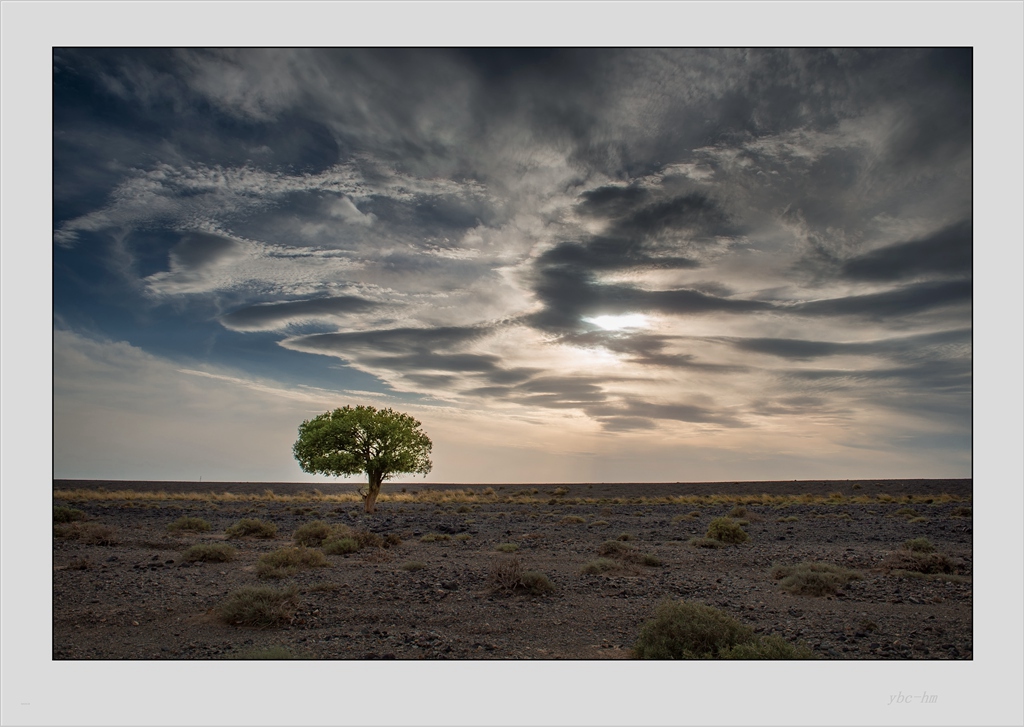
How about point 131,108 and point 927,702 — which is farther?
point 131,108

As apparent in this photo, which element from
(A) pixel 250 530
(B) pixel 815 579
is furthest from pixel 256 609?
(A) pixel 250 530

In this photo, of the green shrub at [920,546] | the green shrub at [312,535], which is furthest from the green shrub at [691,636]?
the green shrub at [312,535]

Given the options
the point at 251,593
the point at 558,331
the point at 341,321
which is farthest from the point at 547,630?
the point at 341,321

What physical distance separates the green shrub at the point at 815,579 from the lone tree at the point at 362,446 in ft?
81.6

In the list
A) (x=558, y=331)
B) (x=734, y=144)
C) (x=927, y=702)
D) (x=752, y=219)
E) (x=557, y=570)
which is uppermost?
(x=734, y=144)

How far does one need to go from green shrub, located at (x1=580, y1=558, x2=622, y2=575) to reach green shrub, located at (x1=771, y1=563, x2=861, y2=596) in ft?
13.1

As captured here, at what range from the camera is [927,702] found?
7.08 metres

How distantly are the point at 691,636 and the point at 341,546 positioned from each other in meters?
12.6

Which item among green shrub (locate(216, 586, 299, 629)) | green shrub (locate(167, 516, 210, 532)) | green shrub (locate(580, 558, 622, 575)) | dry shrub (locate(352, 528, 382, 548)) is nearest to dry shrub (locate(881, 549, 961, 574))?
green shrub (locate(580, 558, 622, 575))

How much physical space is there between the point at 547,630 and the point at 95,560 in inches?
531

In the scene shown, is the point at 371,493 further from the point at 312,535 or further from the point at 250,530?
the point at 312,535

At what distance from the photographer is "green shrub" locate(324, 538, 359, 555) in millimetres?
17500
